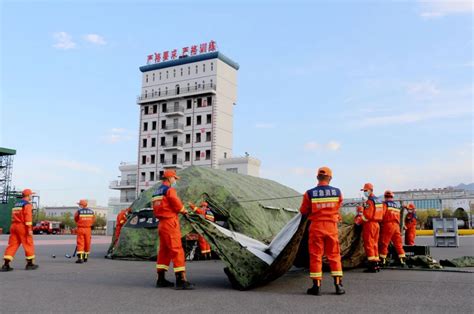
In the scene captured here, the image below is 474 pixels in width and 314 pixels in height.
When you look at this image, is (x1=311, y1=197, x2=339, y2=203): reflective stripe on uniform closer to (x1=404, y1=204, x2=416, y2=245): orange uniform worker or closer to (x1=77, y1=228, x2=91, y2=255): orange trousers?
(x1=77, y1=228, x2=91, y2=255): orange trousers

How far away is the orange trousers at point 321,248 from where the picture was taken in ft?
20.9

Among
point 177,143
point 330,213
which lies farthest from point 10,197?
point 330,213

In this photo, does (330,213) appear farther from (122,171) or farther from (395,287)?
(122,171)

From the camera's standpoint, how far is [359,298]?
610 cm

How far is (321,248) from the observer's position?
6379 mm

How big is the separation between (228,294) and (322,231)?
176 centimetres

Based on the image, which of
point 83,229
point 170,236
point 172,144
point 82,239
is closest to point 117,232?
point 82,239

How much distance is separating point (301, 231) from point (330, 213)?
580 millimetres

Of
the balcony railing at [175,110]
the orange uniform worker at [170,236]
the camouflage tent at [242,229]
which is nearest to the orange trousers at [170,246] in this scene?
the orange uniform worker at [170,236]

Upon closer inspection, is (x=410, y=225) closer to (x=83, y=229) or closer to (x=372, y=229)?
(x=372, y=229)

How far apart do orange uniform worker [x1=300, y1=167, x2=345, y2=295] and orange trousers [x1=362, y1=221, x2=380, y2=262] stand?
8.60 feet

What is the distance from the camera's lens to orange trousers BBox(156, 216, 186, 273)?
6.99 meters

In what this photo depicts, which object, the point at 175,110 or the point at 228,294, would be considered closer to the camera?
the point at 228,294

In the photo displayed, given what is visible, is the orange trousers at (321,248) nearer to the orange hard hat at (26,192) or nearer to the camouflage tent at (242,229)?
the camouflage tent at (242,229)
